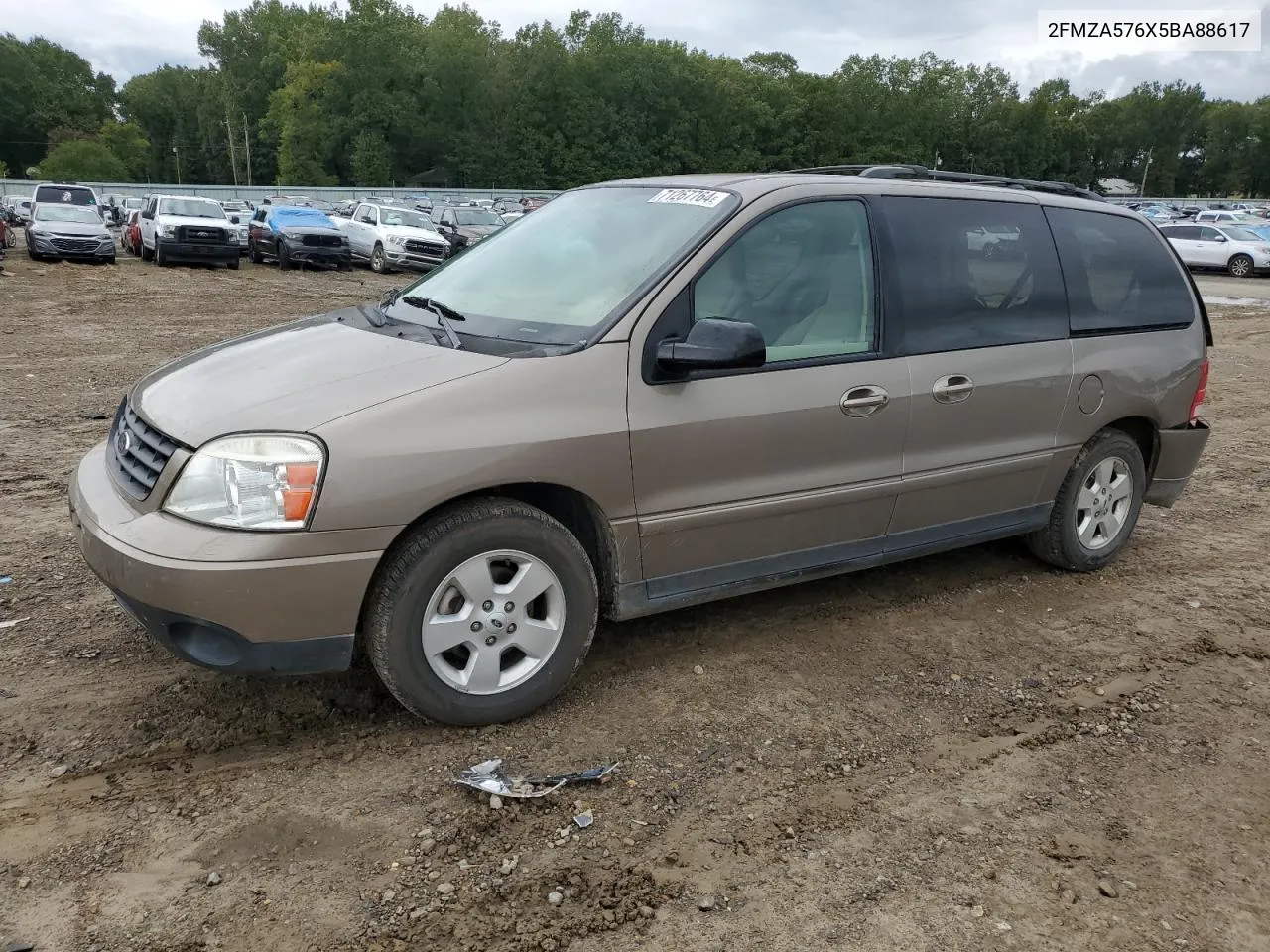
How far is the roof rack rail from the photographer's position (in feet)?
15.0

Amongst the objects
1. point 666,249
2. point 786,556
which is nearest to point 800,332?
point 666,249

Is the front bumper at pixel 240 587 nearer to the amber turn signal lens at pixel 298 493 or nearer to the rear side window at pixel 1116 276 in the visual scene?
the amber turn signal lens at pixel 298 493

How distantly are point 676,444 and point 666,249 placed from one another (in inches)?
29.4

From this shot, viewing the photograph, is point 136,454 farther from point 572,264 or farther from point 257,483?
point 572,264

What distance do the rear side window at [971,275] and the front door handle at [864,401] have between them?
0.83ft

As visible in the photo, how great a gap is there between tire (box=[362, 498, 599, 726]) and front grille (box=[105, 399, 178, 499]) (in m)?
0.77

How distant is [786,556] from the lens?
13.1 ft

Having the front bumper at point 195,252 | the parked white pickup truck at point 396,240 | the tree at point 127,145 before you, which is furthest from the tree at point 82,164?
the front bumper at point 195,252

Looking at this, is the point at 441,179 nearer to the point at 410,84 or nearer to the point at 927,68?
the point at 410,84

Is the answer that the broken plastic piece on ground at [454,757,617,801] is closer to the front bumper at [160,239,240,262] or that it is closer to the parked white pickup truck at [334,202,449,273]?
the parked white pickup truck at [334,202,449,273]

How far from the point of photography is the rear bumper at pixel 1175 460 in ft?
17.3

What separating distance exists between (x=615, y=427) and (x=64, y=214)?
79.3 ft

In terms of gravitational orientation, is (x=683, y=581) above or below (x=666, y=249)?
below

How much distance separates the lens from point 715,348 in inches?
133
